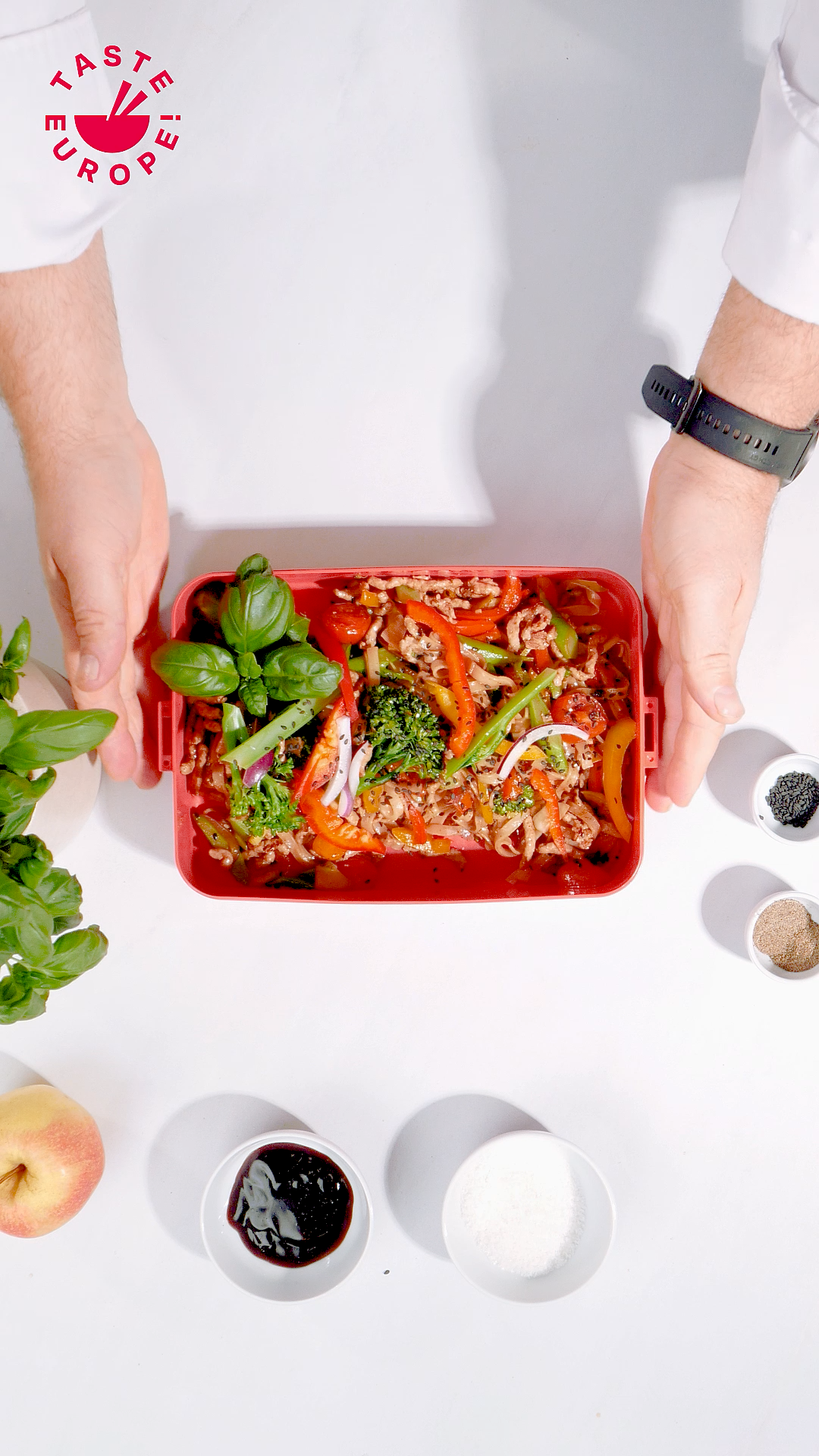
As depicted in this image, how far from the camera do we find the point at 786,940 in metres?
1.99

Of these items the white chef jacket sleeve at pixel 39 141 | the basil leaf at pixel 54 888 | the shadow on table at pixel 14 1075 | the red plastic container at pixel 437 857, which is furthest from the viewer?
the shadow on table at pixel 14 1075

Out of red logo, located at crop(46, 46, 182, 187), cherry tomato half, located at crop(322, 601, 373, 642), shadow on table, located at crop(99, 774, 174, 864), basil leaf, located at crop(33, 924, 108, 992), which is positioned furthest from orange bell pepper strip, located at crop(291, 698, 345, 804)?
red logo, located at crop(46, 46, 182, 187)

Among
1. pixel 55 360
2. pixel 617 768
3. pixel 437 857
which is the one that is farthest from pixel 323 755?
pixel 55 360

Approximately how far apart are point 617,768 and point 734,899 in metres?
0.44

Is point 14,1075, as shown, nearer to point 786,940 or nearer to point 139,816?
point 139,816

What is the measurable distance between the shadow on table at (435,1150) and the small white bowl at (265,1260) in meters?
0.13

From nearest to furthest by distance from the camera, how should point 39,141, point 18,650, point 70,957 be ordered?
point 18,650, point 70,957, point 39,141

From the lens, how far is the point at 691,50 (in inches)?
81.4

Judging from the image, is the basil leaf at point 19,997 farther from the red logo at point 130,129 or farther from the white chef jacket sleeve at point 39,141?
the red logo at point 130,129

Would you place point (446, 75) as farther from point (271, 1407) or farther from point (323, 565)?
point (271, 1407)

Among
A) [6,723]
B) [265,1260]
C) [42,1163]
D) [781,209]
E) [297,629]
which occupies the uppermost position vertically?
[781,209]

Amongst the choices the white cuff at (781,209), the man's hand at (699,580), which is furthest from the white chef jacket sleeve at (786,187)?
the man's hand at (699,580)

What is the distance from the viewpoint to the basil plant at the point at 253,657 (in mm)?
1645

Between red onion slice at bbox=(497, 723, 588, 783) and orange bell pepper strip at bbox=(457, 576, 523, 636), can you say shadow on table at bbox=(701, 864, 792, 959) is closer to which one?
red onion slice at bbox=(497, 723, 588, 783)
